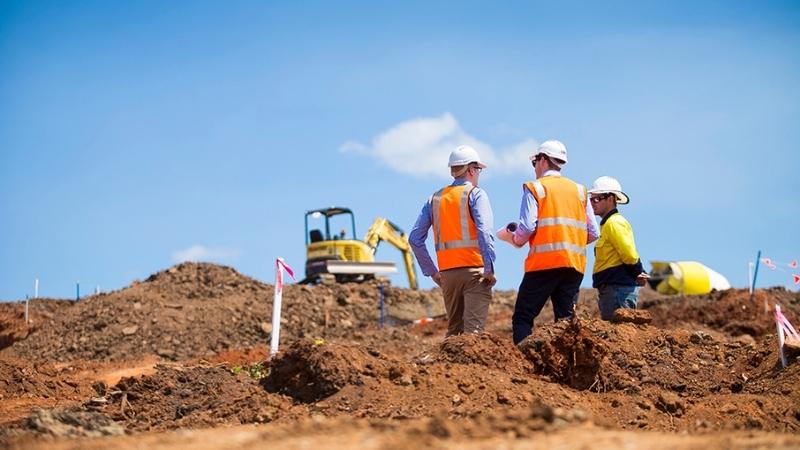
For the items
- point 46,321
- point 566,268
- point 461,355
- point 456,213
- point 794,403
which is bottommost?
point 794,403

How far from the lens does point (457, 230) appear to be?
981 cm

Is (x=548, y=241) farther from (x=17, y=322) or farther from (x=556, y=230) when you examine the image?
(x=17, y=322)

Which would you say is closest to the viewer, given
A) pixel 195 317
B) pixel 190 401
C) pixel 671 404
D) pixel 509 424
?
pixel 509 424

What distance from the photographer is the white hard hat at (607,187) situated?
10.4 meters

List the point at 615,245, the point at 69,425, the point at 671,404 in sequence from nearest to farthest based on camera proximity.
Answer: the point at 69,425 → the point at 671,404 → the point at 615,245

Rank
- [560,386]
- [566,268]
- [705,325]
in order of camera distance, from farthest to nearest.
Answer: [705,325] → [566,268] → [560,386]

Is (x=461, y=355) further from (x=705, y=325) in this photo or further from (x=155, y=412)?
(x=705, y=325)

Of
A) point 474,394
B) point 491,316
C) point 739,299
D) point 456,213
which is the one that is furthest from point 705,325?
point 474,394

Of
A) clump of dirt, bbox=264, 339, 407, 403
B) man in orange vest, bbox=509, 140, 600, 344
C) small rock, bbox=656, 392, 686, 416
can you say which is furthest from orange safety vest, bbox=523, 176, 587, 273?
clump of dirt, bbox=264, 339, 407, 403

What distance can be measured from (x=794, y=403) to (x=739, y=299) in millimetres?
17667

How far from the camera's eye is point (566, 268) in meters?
9.66

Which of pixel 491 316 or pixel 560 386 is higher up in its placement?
pixel 491 316

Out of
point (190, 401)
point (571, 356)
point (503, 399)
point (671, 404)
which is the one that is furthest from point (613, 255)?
point (190, 401)

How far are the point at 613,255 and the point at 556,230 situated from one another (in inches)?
36.6
